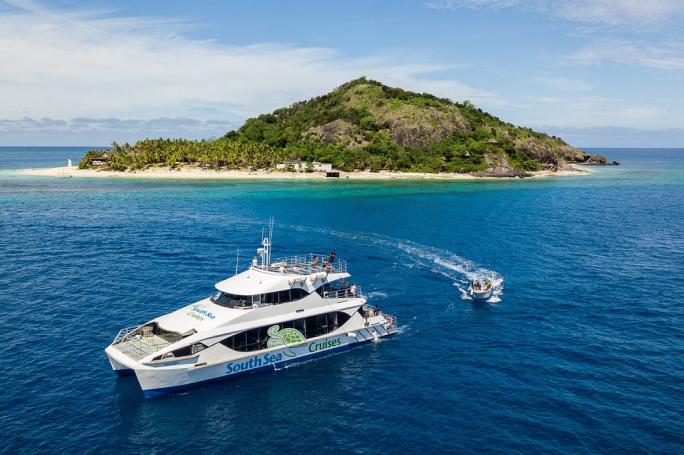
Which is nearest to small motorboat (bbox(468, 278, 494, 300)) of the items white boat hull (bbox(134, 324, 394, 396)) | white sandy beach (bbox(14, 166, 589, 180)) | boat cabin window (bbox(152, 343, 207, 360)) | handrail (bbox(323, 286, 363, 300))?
white boat hull (bbox(134, 324, 394, 396))

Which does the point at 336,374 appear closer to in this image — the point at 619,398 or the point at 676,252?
the point at 619,398

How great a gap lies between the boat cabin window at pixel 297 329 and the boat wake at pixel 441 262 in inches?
656

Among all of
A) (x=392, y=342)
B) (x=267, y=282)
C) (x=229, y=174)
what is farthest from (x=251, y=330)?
(x=229, y=174)

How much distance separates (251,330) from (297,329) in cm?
381

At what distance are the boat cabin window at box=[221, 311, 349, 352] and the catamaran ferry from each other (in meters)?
0.07

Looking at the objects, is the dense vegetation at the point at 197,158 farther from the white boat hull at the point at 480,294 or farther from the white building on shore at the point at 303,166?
the white boat hull at the point at 480,294

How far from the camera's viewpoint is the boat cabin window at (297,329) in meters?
34.2

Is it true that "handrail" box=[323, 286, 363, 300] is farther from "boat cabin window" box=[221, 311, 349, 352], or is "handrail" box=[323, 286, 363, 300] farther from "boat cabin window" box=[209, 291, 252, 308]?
"boat cabin window" box=[209, 291, 252, 308]

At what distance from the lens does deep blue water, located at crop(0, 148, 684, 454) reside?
91.0ft

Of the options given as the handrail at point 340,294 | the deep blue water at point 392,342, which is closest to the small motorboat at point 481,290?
the deep blue water at point 392,342

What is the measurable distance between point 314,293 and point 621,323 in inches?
1061

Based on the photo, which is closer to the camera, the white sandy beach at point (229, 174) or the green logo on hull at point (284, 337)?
the green logo on hull at point (284, 337)

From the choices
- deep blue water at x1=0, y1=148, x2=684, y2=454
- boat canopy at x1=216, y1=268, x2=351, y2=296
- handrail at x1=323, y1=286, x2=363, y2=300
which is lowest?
deep blue water at x1=0, y1=148, x2=684, y2=454

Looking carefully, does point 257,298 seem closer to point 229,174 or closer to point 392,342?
point 392,342
